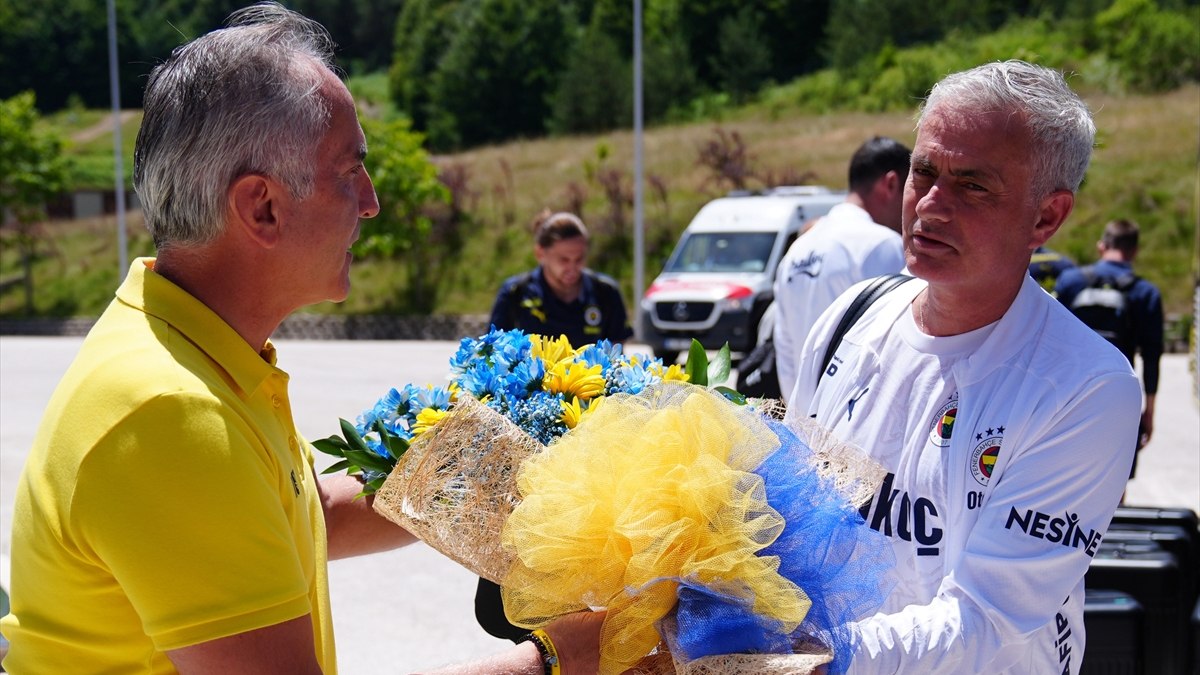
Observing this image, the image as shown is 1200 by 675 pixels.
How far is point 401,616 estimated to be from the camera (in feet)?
A: 17.7

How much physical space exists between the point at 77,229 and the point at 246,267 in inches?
1539

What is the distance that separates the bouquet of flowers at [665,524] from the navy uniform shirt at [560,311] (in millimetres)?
4565

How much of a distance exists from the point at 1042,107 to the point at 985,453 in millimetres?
647

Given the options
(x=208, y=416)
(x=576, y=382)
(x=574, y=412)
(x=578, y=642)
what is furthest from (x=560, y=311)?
(x=208, y=416)

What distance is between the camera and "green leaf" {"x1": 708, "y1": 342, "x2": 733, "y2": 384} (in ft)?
7.11

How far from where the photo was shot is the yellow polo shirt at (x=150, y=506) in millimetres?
1270

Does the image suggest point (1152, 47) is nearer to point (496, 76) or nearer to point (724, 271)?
point (724, 271)

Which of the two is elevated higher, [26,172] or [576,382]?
[576,382]

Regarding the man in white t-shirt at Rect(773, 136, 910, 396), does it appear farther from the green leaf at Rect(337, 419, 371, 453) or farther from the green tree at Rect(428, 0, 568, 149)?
the green tree at Rect(428, 0, 568, 149)

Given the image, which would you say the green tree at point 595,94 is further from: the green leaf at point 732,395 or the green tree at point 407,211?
the green leaf at point 732,395

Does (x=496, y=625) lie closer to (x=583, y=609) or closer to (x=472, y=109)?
(x=583, y=609)

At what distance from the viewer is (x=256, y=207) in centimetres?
148

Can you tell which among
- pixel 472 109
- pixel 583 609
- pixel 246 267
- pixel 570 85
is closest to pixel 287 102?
pixel 246 267

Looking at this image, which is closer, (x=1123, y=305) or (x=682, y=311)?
(x=1123, y=305)
